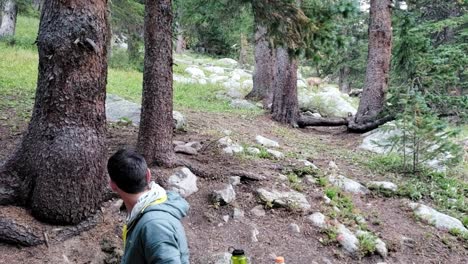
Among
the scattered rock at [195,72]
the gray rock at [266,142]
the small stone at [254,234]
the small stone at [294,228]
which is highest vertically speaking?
the scattered rock at [195,72]

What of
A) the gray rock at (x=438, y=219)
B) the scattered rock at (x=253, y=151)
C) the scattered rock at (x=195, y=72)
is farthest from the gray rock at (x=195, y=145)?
the scattered rock at (x=195, y=72)

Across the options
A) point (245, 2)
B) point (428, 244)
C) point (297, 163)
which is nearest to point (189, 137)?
point (297, 163)

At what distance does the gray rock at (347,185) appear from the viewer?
6301 millimetres

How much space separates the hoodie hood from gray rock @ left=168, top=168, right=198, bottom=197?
8.34 feet

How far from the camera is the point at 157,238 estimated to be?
2.17m

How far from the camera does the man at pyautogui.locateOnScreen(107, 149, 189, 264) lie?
217cm

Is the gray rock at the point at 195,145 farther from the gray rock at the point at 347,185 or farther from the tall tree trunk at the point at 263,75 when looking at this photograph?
the tall tree trunk at the point at 263,75

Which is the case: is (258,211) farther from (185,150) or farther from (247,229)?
(185,150)

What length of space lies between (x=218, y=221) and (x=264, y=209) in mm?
683

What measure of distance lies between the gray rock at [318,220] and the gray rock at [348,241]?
199 millimetres

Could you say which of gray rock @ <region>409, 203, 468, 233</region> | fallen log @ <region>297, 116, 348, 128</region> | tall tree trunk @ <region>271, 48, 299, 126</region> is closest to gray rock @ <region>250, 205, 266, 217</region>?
gray rock @ <region>409, 203, 468, 233</region>

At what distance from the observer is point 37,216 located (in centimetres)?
392

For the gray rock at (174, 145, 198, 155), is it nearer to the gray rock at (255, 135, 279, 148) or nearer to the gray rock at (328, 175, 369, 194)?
the gray rock at (255, 135, 279, 148)

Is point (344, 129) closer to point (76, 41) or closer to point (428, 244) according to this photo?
point (428, 244)
